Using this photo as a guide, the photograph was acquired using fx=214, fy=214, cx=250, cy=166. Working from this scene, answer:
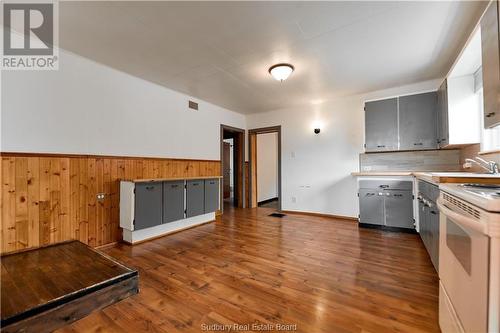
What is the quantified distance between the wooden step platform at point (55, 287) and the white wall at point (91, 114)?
2.16 metres

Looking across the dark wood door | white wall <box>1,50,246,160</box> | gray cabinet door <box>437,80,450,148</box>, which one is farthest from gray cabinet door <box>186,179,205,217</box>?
gray cabinet door <box>437,80,450,148</box>

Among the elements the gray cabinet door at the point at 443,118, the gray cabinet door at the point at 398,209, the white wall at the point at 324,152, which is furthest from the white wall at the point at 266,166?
the gray cabinet door at the point at 443,118

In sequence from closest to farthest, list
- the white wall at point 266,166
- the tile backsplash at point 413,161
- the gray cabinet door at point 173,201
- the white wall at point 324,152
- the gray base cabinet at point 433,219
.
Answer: the gray base cabinet at point 433,219 → the gray cabinet door at point 173,201 → the tile backsplash at point 413,161 → the white wall at point 324,152 → the white wall at point 266,166

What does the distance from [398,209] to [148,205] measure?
384 cm

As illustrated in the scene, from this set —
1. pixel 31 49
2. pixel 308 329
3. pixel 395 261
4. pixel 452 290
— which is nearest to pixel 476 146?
pixel 395 261

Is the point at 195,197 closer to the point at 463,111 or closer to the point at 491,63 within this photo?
the point at 491,63

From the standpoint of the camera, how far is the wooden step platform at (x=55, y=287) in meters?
0.57

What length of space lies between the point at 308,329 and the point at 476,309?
89 cm

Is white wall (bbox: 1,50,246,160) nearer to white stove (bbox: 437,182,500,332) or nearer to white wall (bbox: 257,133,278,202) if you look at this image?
white wall (bbox: 257,133,278,202)

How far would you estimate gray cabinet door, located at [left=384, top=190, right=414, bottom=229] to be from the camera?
10.9 feet

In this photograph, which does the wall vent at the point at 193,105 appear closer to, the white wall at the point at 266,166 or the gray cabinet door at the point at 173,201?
the gray cabinet door at the point at 173,201

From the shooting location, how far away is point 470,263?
961 mm

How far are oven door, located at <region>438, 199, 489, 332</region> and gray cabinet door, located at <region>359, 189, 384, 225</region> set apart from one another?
2.43m

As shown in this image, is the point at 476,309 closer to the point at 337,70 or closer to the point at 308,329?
the point at 308,329
